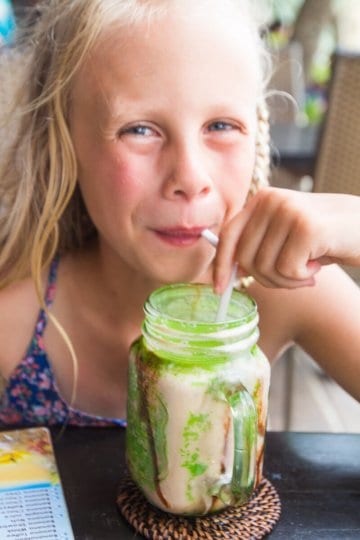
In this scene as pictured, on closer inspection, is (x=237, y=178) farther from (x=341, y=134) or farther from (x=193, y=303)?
(x=341, y=134)

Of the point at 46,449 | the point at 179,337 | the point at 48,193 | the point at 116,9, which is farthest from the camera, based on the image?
the point at 48,193

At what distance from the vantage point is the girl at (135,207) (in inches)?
31.9

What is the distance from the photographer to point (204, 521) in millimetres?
702

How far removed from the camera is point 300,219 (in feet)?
2.43

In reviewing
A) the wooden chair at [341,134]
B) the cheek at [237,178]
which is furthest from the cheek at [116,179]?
the wooden chair at [341,134]

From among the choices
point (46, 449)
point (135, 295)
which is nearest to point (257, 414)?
point (46, 449)

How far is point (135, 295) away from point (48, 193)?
21 centimetres

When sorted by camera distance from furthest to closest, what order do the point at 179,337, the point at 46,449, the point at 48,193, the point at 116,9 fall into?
the point at 48,193, the point at 116,9, the point at 46,449, the point at 179,337

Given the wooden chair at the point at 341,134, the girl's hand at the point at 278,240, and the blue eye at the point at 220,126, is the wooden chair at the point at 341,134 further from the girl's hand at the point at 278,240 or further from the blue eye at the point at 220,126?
the girl's hand at the point at 278,240

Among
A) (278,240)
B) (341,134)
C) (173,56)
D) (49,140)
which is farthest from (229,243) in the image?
(341,134)

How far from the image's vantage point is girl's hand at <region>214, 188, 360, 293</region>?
2.42ft

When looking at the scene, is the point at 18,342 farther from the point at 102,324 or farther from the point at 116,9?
the point at 116,9

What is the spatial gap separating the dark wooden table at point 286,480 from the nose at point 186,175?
292mm

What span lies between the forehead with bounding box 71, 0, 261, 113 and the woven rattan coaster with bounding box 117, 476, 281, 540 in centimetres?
46
